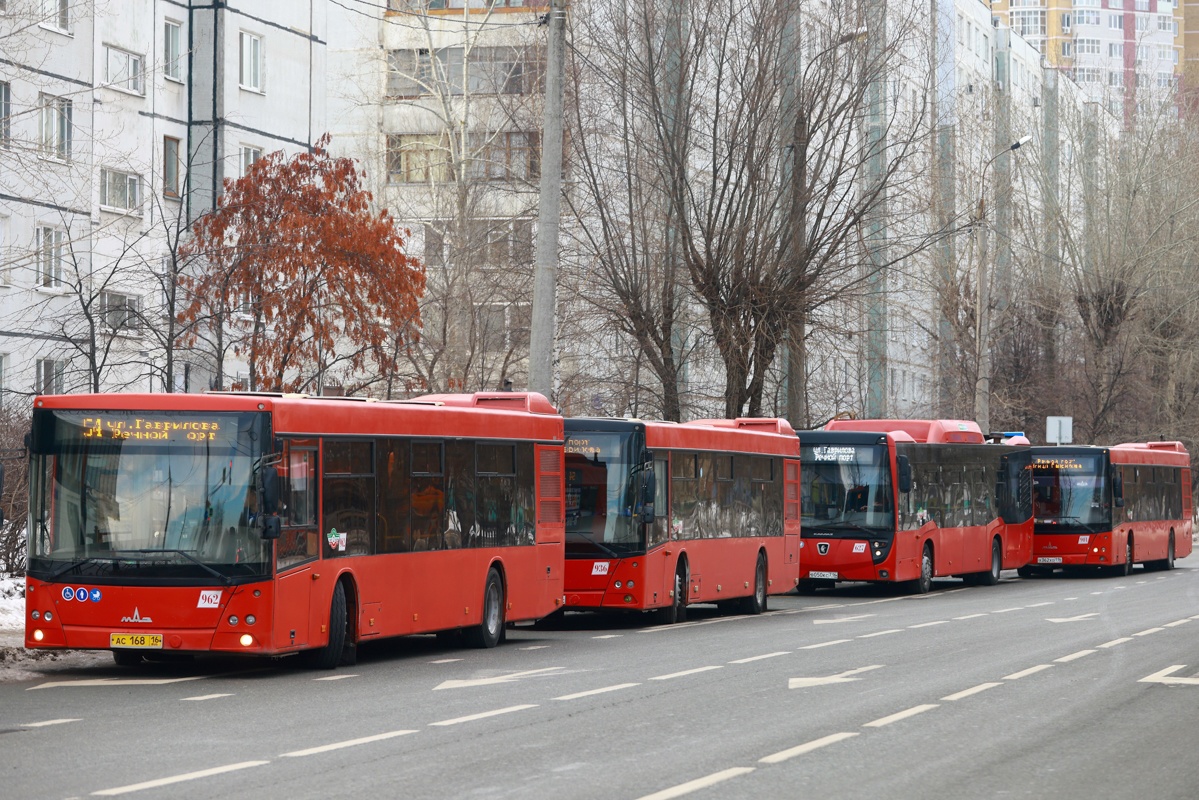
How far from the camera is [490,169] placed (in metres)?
58.7

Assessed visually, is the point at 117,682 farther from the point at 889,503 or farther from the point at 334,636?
the point at 889,503

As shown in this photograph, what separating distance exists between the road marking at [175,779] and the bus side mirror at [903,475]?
80.5 ft

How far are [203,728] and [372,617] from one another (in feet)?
18.9

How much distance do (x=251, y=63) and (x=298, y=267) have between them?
67.1 feet

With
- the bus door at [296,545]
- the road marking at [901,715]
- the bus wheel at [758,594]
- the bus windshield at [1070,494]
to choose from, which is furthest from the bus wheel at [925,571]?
the road marking at [901,715]

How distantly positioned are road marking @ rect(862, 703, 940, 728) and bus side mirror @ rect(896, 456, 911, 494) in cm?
2002

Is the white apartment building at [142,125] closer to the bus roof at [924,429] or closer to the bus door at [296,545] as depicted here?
the bus roof at [924,429]

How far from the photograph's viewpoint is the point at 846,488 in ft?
114

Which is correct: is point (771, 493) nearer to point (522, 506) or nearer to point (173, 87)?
point (522, 506)

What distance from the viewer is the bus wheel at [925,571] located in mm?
36531

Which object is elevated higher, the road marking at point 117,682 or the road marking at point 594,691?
the road marking at point 594,691

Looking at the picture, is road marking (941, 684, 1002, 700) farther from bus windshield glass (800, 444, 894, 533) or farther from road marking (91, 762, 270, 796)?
bus windshield glass (800, 444, 894, 533)

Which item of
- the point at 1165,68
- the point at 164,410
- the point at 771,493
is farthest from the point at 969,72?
the point at 1165,68

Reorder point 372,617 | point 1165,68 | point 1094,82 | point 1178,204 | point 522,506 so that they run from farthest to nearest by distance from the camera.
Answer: point 1165,68 < point 1094,82 < point 1178,204 < point 522,506 < point 372,617
